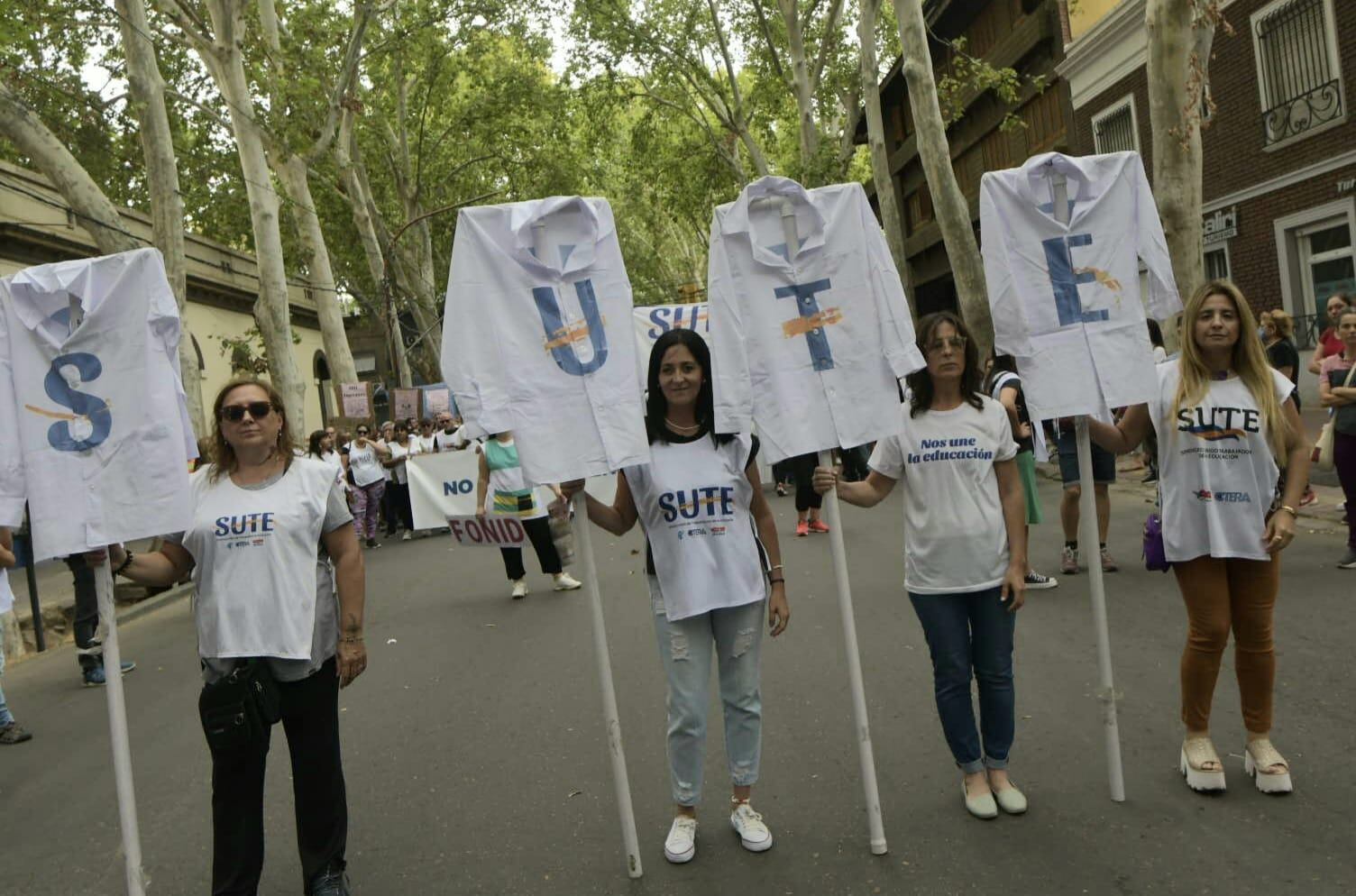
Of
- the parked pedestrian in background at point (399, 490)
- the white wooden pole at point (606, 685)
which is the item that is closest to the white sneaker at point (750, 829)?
the white wooden pole at point (606, 685)

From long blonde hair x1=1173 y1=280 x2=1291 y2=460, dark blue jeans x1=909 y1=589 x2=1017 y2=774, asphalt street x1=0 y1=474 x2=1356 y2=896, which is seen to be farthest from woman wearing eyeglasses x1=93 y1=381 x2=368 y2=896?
long blonde hair x1=1173 y1=280 x2=1291 y2=460

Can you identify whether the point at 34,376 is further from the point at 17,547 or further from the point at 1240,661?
the point at 17,547

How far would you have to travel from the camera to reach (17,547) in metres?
9.98

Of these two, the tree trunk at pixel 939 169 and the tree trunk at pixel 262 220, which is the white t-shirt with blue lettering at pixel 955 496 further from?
A: the tree trunk at pixel 262 220

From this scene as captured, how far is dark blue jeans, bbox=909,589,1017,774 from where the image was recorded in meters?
4.27

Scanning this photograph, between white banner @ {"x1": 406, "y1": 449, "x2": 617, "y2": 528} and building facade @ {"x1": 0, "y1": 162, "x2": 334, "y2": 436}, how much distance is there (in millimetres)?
3144

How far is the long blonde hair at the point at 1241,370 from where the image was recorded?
4.29 m

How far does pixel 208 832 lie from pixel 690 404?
114 inches

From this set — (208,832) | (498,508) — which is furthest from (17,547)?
(208,832)

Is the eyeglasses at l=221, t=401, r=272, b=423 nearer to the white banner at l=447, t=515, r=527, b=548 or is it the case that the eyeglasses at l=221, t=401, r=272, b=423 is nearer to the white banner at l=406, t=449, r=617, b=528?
the white banner at l=447, t=515, r=527, b=548

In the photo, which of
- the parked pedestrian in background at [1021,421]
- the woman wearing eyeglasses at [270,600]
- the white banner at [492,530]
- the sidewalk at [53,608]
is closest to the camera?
the woman wearing eyeglasses at [270,600]

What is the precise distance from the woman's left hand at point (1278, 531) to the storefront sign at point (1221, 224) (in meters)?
17.9

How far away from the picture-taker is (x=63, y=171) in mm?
13906

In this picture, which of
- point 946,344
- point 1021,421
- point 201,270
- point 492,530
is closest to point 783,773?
point 946,344
